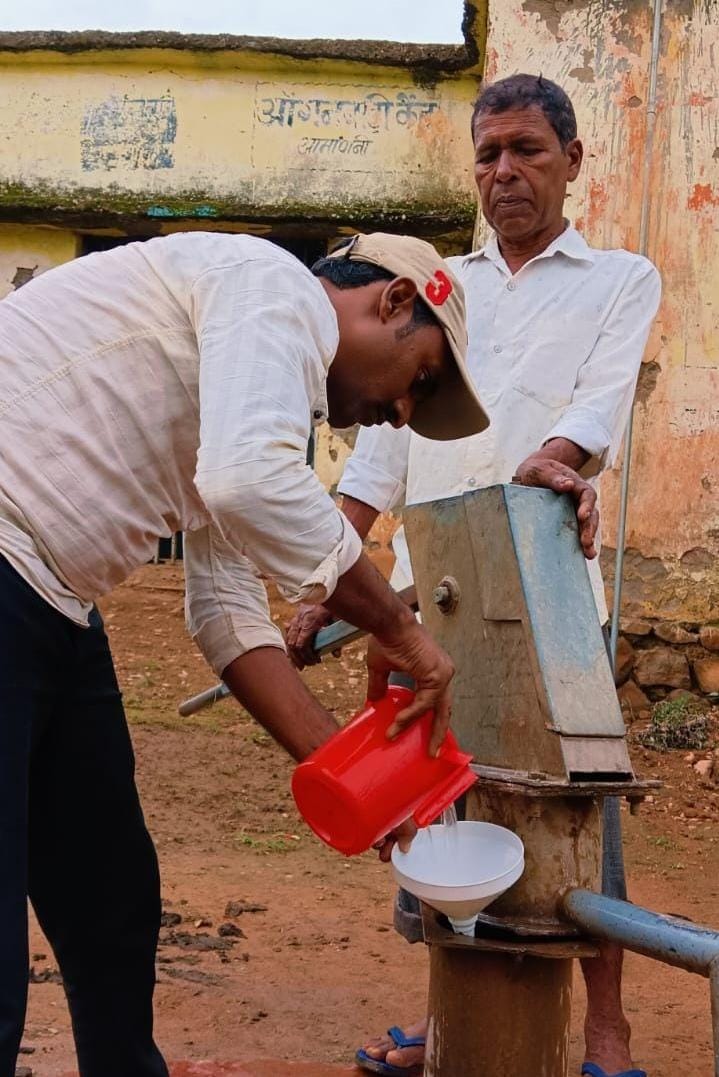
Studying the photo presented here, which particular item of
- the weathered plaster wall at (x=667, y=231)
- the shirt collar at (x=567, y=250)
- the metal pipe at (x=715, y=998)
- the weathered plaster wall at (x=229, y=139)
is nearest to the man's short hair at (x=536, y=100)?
the shirt collar at (x=567, y=250)

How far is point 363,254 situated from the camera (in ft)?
6.32

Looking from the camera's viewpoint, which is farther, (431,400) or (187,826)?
(187,826)

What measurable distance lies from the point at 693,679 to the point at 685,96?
9.70 feet

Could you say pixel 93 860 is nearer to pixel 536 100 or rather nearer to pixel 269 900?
pixel 536 100

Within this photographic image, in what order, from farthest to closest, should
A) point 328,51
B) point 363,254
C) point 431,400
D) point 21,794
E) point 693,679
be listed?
point 328,51 → point 693,679 → point 431,400 → point 363,254 → point 21,794

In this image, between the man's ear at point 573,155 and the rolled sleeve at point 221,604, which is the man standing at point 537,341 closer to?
the man's ear at point 573,155

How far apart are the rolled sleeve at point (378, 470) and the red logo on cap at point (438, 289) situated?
1128 millimetres

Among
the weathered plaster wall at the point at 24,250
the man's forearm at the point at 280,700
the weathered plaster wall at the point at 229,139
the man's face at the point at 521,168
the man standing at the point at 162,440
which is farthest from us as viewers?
the weathered plaster wall at the point at 24,250

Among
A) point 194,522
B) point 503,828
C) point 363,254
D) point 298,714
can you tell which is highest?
point 363,254

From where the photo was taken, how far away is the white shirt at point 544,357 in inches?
112

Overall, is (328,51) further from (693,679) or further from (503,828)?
(503,828)

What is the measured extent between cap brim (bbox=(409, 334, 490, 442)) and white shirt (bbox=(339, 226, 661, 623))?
23.7 inches

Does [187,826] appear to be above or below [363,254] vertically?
below

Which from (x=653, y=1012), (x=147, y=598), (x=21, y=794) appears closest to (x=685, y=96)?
(x=147, y=598)
